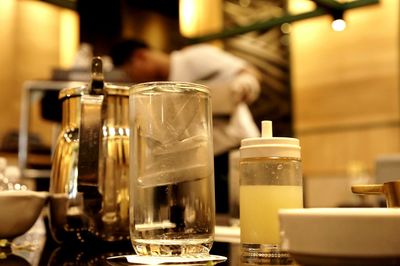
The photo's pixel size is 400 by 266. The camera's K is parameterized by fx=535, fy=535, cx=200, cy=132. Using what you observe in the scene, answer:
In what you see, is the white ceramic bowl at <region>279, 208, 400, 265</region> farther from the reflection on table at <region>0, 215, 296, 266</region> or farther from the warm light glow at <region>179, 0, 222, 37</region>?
the warm light glow at <region>179, 0, 222, 37</region>

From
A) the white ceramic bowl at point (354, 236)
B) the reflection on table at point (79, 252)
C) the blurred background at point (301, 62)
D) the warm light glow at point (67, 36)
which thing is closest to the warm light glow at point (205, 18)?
the blurred background at point (301, 62)

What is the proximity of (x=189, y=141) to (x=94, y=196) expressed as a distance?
24 centimetres

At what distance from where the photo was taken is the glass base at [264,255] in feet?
2.07

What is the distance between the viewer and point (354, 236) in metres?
0.47

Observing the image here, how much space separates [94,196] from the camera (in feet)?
2.78

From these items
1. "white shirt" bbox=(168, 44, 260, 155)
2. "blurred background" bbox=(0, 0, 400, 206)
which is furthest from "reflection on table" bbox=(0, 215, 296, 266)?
"blurred background" bbox=(0, 0, 400, 206)

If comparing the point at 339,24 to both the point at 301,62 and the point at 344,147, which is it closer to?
the point at 344,147

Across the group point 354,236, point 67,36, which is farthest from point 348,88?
point 354,236

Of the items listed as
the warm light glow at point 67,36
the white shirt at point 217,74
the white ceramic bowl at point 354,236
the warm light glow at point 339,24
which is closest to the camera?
the white ceramic bowl at point 354,236

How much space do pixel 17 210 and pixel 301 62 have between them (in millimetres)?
4309

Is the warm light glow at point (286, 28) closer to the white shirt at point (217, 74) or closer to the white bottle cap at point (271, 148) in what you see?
the white shirt at point (217, 74)

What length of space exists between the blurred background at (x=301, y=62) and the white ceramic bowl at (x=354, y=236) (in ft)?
11.3

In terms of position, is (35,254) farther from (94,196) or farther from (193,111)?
(193,111)

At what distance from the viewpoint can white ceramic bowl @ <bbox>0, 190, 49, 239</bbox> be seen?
0.83 metres
